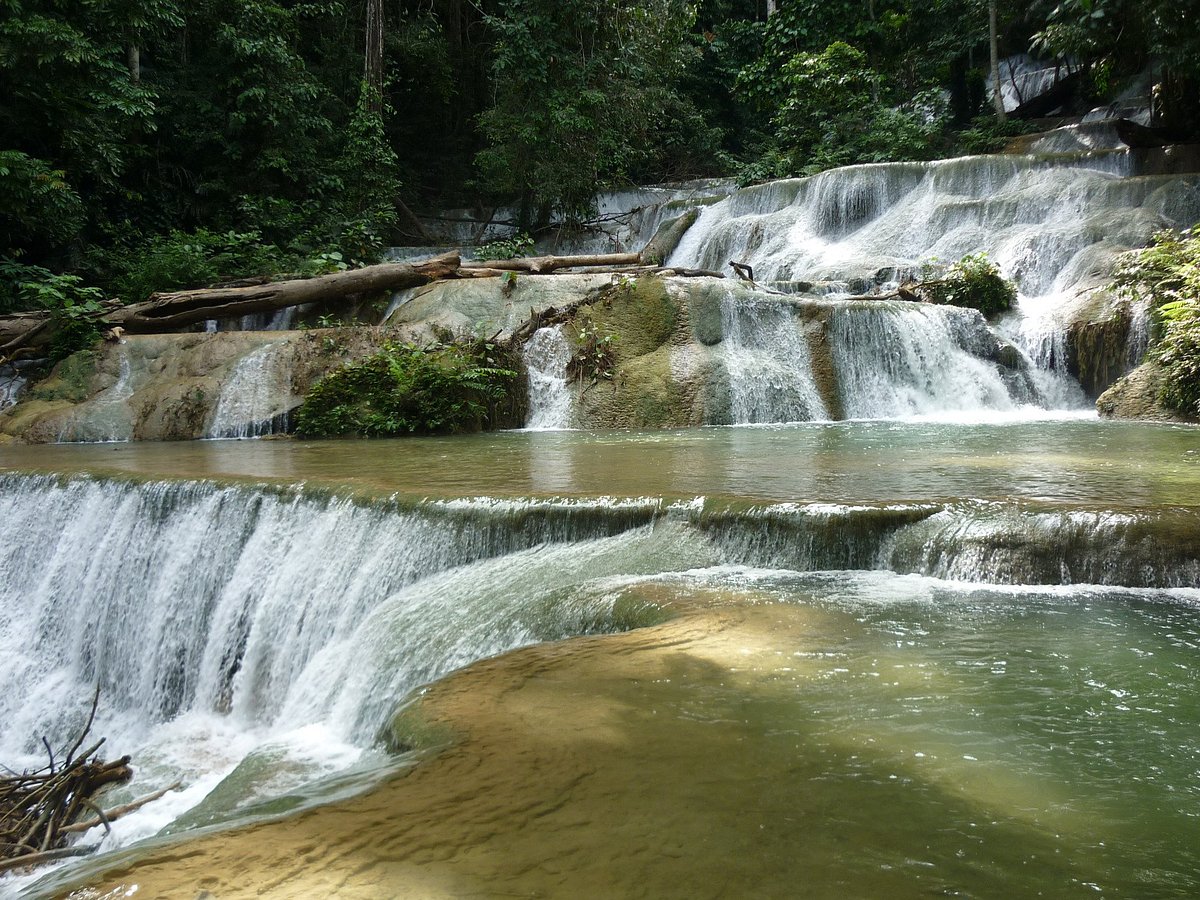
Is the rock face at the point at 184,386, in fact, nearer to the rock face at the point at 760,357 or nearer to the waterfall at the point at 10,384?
Result: the waterfall at the point at 10,384

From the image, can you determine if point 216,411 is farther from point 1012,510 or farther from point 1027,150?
point 1027,150

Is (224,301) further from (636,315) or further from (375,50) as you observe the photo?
(375,50)

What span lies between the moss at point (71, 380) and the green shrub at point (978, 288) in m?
11.8

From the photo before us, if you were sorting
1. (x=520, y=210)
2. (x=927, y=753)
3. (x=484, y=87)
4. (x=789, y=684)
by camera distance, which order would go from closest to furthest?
(x=927, y=753), (x=789, y=684), (x=520, y=210), (x=484, y=87)

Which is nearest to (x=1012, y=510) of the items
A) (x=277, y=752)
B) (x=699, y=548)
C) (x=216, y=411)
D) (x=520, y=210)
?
(x=699, y=548)

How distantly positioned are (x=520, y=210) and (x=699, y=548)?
19.0 metres

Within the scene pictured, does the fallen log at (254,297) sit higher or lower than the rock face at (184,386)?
higher

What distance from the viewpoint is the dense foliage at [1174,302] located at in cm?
940

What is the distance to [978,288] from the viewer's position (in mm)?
13211

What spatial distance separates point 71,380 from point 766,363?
9002 millimetres

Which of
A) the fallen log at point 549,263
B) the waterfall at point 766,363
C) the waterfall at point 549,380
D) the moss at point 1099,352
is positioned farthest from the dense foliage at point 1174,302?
the fallen log at point 549,263

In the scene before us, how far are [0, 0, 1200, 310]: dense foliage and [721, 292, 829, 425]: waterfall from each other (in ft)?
20.4

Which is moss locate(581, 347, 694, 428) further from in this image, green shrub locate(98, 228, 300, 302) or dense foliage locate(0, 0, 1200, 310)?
green shrub locate(98, 228, 300, 302)

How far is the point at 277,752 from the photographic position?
357 cm
